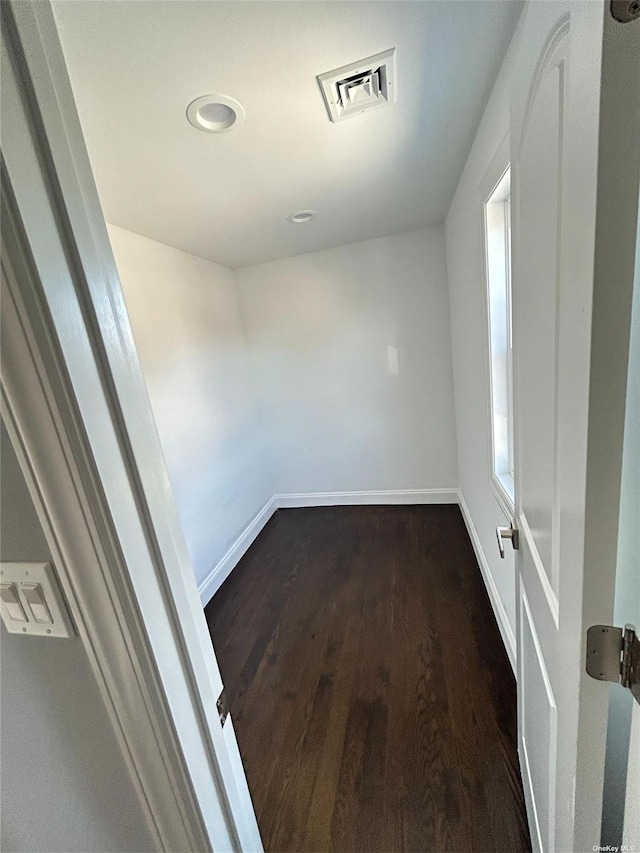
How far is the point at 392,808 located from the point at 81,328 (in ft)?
5.70

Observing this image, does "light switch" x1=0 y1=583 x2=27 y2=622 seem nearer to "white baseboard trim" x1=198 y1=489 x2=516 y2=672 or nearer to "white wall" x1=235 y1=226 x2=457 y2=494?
"white baseboard trim" x1=198 y1=489 x2=516 y2=672

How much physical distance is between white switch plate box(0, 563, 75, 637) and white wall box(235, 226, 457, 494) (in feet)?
9.50

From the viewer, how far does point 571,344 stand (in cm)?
51

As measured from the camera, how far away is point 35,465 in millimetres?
492

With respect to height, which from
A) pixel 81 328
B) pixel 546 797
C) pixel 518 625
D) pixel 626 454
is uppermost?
pixel 81 328

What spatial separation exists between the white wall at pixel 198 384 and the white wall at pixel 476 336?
1.83m

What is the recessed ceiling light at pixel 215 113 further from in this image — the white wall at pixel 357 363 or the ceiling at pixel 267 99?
the white wall at pixel 357 363

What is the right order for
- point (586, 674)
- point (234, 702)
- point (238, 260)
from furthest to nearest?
point (238, 260) < point (234, 702) < point (586, 674)

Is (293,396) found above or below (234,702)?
above

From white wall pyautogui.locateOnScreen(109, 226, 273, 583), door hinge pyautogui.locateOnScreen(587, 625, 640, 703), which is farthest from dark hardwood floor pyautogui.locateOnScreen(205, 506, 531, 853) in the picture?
door hinge pyautogui.locateOnScreen(587, 625, 640, 703)

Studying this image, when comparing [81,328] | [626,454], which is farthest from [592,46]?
[81,328]

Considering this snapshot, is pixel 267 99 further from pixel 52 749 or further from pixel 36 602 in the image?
pixel 52 749

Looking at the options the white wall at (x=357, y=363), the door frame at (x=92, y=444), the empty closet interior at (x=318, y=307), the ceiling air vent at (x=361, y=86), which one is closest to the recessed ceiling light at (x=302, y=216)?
the empty closet interior at (x=318, y=307)

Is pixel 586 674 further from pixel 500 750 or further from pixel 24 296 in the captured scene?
pixel 500 750
